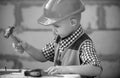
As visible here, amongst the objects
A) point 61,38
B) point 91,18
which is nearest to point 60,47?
point 61,38

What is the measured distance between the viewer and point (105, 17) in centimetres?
327

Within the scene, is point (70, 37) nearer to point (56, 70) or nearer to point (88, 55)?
point (88, 55)

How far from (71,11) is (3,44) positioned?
171 cm

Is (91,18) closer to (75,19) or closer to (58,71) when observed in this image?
(75,19)

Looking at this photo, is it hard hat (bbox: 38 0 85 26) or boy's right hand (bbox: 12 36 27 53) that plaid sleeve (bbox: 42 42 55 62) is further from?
hard hat (bbox: 38 0 85 26)

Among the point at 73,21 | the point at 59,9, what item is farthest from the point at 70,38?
the point at 59,9

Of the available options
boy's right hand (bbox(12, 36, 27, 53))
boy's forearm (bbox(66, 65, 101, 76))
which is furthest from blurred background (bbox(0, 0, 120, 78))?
boy's forearm (bbox(66, 65, 101, 76))

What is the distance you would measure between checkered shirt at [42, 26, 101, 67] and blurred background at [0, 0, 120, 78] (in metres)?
1.09

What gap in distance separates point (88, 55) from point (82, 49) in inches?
2.7

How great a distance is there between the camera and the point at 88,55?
6.19ft

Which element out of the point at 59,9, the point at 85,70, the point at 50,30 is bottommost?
the point at 85,70

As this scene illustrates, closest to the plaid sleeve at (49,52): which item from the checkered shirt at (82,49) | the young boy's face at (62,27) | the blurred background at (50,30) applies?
the checkered shirt at (82,49)

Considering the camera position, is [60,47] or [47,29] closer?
[60,47]

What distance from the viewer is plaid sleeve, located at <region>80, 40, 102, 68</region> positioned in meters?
1.86
